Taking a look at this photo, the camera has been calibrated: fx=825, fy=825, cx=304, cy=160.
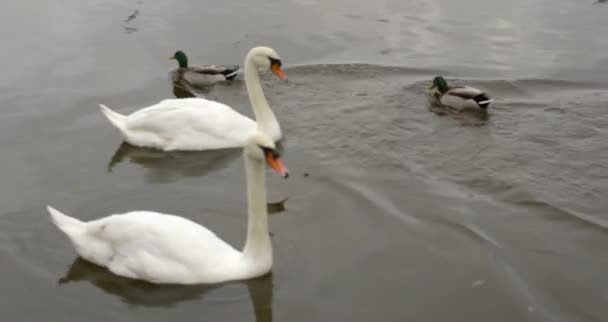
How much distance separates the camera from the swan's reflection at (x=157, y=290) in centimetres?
641

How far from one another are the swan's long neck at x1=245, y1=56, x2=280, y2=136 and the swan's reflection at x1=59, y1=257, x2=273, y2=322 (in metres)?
3.34

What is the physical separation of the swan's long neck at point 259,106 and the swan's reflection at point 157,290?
3336 millimetres

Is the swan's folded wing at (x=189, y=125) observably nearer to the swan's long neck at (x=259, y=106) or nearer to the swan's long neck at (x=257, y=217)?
the swan's long neck at (x=259, y=106)

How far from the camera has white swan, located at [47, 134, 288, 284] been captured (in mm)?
6438

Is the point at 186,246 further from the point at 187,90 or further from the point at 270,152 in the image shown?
the point at 187,90

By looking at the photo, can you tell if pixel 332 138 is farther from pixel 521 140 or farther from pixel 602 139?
pixel 602 139

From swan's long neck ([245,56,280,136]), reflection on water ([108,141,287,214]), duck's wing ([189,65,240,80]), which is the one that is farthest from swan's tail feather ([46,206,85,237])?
duck's wing ([189,65,240,80])

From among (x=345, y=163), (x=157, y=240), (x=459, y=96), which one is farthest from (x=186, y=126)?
(x=459, y=96)

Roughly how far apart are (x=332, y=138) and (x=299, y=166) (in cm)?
90

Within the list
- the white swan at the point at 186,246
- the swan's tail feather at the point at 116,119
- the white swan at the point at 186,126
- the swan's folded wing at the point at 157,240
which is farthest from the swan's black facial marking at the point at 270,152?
the swan's tail feather at the point at 116,119

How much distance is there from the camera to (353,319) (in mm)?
6223

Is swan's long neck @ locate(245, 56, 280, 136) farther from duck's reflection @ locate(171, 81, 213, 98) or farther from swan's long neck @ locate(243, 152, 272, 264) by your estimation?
swan's long neck @ locate(243, 152, 272, 264)

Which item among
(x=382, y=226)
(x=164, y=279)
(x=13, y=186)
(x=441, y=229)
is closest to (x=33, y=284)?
(x=164, y=279)

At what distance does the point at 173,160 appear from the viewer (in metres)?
9.45
